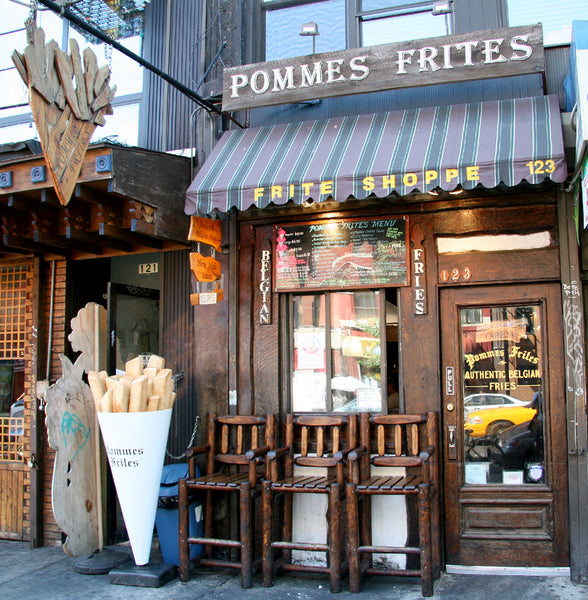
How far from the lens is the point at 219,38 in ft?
21.4

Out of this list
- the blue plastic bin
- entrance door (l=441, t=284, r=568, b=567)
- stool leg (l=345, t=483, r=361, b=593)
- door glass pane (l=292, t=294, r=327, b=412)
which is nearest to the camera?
stool leg (l=345, t=483, r=361, b=593)

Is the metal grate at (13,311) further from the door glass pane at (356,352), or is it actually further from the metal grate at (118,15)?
the door glass pane at (356,352)

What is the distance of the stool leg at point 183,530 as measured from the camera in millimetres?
5246

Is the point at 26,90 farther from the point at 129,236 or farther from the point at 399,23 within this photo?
the point at 399,23

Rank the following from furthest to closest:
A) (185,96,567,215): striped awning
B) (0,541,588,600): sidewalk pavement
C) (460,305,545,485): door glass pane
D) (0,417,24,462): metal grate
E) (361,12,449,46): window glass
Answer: (0,417,24,462): metal grate < (361,12,449,46): window glass < (460,305,545,485): door glass pane < (0,541,588,600): sidewalk pavement < (185,96,567,215): striped awning

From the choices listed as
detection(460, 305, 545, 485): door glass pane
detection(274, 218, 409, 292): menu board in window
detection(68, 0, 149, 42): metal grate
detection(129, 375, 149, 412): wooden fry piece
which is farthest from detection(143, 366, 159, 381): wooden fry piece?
detection(68, 0, 149, 42): metal grate

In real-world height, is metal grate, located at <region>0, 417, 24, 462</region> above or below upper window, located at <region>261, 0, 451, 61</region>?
below

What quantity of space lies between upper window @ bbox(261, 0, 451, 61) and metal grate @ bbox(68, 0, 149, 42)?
1.48 m

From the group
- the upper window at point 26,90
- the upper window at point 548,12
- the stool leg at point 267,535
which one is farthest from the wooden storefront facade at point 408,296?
the upper window at point 26,90

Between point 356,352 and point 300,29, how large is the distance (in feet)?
11.0

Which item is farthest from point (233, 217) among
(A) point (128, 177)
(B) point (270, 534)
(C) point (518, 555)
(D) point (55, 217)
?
(C) point (518, 555)

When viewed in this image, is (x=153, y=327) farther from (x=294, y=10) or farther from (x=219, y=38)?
(x=294, y=10)

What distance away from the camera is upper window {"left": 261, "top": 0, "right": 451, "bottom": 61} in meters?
6.23

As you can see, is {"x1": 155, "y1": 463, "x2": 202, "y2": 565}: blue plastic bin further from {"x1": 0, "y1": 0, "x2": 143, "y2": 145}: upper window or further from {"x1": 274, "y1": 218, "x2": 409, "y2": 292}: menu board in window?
{"x1": 0, "y1": 0, "x2": 143, "y2": 145}: upper window
